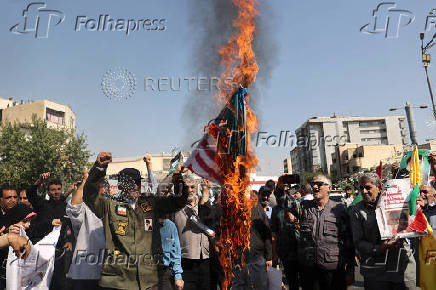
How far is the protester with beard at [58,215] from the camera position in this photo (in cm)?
595

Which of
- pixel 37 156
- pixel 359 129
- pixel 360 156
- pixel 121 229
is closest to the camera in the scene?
pixel 121 229

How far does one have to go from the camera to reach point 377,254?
4547 mm

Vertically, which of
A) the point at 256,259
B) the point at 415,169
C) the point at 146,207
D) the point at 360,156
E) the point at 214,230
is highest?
the point at 360,156

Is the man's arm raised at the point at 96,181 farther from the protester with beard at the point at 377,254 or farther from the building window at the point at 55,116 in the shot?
the building window at the point at 55,116

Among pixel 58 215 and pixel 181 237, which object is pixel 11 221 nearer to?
pixel 58 215

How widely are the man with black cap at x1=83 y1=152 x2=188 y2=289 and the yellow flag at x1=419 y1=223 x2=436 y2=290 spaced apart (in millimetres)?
3155

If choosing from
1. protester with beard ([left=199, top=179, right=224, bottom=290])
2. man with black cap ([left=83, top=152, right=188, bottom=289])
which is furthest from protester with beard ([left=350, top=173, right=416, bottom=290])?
man with black cap ([left=83, top=152, right=188, bottom=289])

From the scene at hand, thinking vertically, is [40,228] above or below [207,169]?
below

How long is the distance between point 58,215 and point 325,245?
14.6 ft

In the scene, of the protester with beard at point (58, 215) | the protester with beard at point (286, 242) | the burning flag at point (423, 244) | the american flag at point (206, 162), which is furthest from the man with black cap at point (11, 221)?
the burning flag at point (423, 244)

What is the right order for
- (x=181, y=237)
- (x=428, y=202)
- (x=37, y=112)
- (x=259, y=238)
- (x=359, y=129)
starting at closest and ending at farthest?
(x=428, y=202)
(x=259, y=238)
(x=181, y=237)
(x=37, y=112)
(x=359, y=129)

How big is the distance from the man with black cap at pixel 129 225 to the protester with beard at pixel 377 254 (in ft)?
7.69

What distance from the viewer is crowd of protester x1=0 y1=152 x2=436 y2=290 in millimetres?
4387

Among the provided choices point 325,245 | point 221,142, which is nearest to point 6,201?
point 221,142
